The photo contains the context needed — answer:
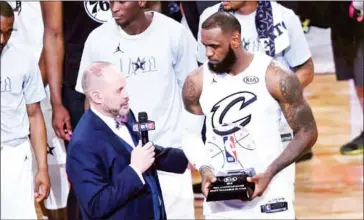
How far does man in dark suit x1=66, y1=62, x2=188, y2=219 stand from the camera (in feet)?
9.47

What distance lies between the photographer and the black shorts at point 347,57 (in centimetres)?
367

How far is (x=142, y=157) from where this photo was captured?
2.94 meters

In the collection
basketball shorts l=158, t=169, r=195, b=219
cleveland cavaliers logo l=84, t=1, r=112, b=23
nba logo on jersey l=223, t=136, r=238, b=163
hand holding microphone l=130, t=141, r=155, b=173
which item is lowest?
basketball shorts l=158, t=169, r=195, b=219

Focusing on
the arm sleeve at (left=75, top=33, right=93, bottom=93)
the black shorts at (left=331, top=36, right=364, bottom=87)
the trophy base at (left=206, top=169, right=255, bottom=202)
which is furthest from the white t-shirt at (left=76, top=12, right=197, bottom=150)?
the black shorts at (left=331, top=36, right=364, bottom=87)

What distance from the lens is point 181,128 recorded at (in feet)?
10.8

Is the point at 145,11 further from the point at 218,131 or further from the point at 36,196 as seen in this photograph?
the point at 36,196

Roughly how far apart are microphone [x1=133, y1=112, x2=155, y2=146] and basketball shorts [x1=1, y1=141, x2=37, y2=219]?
391 mm

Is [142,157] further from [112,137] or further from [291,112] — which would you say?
[291,112]

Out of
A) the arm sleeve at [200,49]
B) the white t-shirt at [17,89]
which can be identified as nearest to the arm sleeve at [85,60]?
the white t-shirt at [17,89]

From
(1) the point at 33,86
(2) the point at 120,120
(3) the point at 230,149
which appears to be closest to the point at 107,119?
(2) the point at 120,120

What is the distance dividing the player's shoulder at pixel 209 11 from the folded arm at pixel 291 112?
271 millimetres

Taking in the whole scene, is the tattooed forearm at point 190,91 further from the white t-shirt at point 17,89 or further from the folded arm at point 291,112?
the white t-shirt at point 17,89

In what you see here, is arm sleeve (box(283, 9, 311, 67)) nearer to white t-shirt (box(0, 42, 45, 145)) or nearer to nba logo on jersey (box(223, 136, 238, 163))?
nba logo on jersey (box(223, 136, 238, 163))

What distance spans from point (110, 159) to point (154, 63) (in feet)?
1.36
